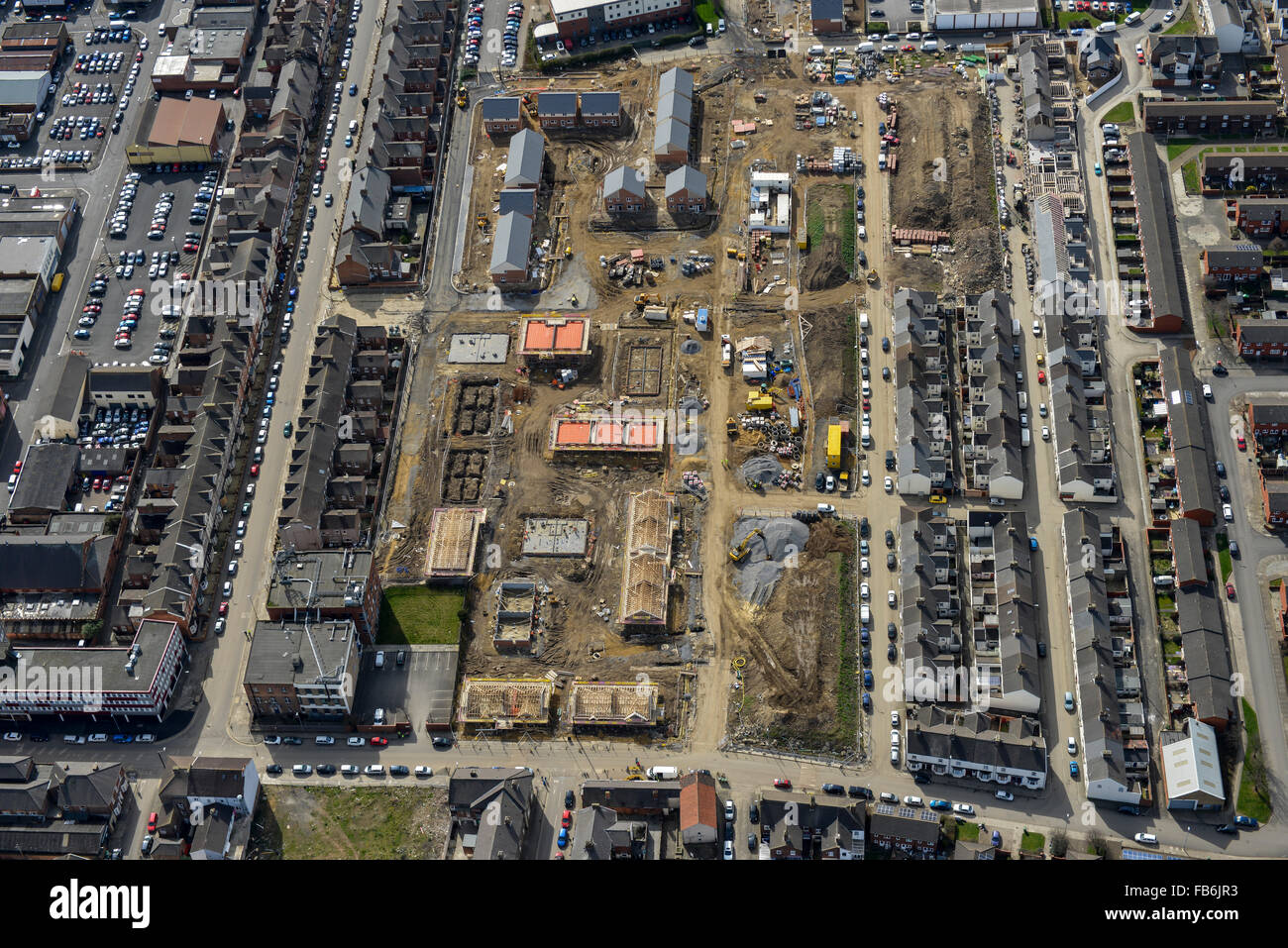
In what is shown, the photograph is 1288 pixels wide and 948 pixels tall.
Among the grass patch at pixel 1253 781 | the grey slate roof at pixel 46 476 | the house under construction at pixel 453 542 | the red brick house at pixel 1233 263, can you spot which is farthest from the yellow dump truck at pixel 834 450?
the grey slate roof at pixel 46 476

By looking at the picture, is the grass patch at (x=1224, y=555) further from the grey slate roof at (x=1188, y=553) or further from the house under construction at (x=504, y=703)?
the house under construction at (x=504, y=703)

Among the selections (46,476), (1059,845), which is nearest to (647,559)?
(1059,845)

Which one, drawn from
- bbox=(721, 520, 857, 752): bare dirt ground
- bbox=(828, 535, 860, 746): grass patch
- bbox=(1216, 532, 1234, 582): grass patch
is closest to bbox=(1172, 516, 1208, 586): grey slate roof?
bbox=(1216, 532, 1234, 582): grass patch

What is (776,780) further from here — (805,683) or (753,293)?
(753,293)

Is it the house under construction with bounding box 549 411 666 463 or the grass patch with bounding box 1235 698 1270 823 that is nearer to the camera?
the grass patch with bounding box 1235 698 1270 823

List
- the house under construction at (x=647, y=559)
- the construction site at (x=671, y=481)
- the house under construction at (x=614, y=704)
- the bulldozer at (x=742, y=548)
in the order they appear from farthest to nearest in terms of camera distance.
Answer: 1. the bulldozer at (x=742, y=548)
2. the house under construction at (x=647, y=559)
3. the construction site at (x=671, y=481)
4. the house under construction at (x=614, y=704)

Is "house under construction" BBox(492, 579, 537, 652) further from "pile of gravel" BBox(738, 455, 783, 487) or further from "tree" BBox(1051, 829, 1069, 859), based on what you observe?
Result: "tree" BBox(1051, 829, 1069, 859)
